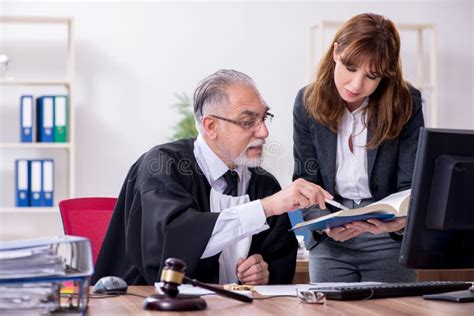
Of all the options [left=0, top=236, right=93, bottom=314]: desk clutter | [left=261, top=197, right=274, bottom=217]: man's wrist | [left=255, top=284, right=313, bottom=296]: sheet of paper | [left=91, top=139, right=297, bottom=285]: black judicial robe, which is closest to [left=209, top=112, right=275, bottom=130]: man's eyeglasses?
[left=91, top=139, right=297, bottom=285]: black judicial robe

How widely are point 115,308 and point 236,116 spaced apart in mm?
977

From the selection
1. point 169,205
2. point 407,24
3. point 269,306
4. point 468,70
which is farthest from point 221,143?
point 468,70

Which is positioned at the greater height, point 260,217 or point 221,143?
point 221,143

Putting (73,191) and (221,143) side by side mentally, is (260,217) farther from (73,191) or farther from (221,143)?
(73,191)

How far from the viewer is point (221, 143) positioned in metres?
2.70

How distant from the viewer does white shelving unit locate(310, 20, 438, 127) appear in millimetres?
5781

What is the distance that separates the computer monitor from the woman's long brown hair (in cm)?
81

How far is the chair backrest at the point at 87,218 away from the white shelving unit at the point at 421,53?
2966 millimetres

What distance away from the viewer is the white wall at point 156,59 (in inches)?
221

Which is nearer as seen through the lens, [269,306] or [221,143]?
[269,306]

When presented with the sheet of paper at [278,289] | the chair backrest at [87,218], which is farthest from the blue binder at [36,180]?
the sheet of paper at [278,289]

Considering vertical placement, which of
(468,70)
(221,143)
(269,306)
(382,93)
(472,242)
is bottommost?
(269,306)

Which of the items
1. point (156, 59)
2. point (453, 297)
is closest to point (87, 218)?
point (453, 297)

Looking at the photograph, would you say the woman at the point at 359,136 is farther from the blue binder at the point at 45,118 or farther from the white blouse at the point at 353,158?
the blue binder at the point at 45,118
